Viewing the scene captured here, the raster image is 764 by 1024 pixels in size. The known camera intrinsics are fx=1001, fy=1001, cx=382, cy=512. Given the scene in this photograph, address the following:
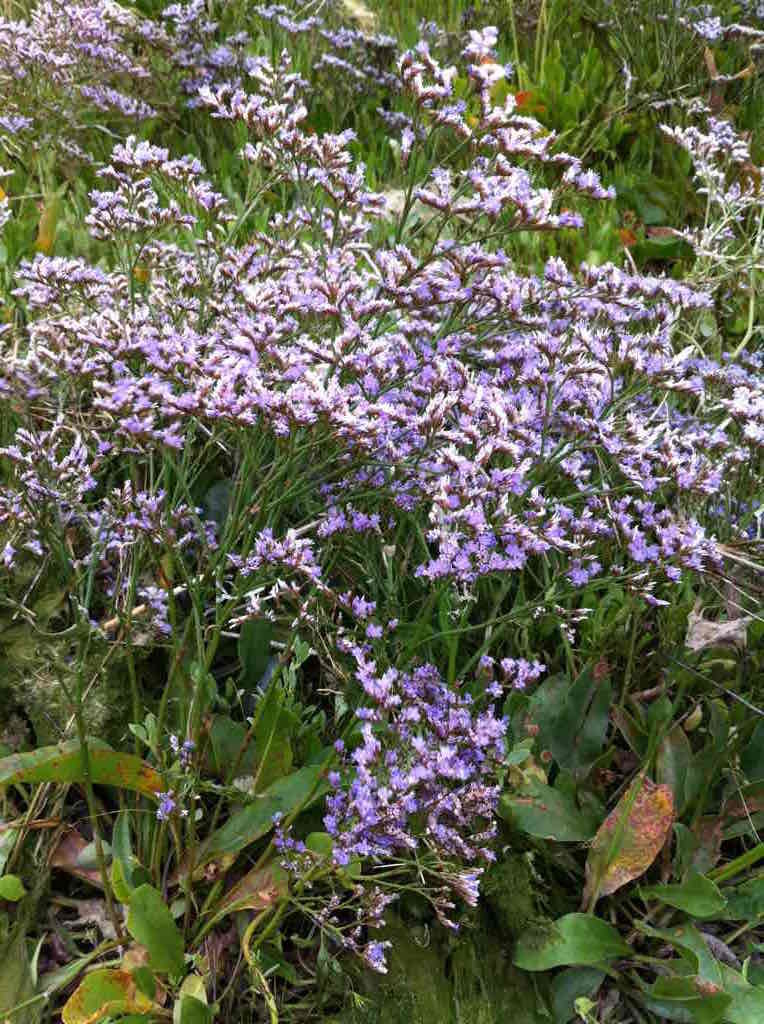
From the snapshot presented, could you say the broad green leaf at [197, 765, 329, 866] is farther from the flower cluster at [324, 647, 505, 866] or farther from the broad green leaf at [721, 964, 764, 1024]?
the broad green leaf at [721, 964, 764, 1024]

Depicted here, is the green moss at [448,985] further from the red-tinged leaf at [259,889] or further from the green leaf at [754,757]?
the green leaf at [754,757]

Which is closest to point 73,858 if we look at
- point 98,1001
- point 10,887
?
point 10,887

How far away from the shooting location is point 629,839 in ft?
6.05

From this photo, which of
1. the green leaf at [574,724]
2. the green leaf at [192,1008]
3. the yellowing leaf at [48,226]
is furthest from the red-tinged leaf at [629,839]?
the yellowing leaf at [48,226]

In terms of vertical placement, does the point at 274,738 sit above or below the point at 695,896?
above

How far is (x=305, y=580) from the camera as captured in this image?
1.81 meters

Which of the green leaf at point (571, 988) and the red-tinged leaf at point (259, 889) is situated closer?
the red-tinged leaf at point (259, 889)

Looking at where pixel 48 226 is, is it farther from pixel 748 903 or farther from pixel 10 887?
pixel 748 903

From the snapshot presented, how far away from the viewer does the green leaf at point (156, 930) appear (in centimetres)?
157

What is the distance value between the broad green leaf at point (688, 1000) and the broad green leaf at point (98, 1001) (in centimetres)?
87

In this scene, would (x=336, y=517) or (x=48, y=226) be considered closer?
(x=336, y=517)

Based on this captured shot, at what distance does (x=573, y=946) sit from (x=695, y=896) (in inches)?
9.3

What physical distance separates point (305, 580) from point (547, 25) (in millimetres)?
3711

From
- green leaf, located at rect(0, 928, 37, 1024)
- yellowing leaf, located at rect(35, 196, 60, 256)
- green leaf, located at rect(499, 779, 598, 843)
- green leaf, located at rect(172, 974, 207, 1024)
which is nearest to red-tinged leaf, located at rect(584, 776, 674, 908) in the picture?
green leaf, located at rect(499, 779, 598, 843)
